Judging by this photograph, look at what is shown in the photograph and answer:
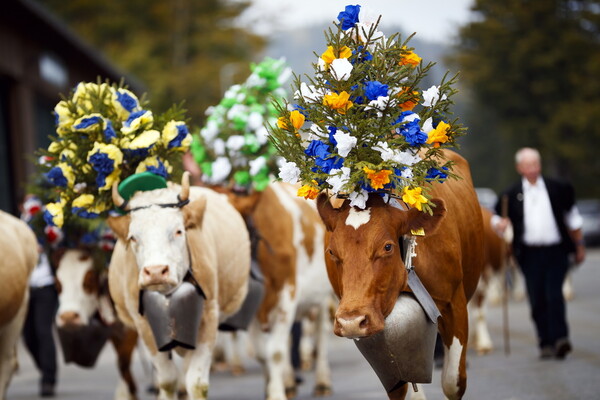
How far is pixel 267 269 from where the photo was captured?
10805 mm

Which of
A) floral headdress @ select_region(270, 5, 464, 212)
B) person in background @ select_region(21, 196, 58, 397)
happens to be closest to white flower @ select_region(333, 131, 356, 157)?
floral headdress @ select_region(270, 5, 464, 212)

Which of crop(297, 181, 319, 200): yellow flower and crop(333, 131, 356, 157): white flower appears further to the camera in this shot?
crop(297, 181, 319, 200): yellow flower

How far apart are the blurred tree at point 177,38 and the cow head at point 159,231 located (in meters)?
35.4

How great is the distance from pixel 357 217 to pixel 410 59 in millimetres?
1098

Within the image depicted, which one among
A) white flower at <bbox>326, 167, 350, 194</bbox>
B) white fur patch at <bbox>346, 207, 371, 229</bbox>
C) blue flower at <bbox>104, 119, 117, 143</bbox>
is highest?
blue flower at <bbox>104, 119, 117, 143</bbox>

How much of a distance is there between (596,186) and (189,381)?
4841 cm

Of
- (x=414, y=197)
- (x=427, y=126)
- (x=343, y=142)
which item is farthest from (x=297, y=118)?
(x=414, y=197)

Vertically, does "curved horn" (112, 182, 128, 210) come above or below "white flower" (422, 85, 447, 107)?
below

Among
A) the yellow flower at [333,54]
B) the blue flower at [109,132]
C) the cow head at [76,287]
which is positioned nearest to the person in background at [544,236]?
the cow head at [76,287]

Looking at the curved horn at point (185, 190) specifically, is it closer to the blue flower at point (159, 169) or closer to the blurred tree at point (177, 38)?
the blue flower at point (159, 169)

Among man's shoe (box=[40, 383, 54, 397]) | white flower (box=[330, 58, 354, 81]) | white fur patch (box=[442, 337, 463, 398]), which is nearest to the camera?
white flower (box=[330, 58, 354, 81])

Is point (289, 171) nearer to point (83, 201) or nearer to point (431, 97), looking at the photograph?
point (431, 97)

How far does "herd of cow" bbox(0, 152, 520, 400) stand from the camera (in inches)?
253

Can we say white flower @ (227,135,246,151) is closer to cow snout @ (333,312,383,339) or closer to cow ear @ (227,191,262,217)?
cow ear @ (227,191,262,217)
